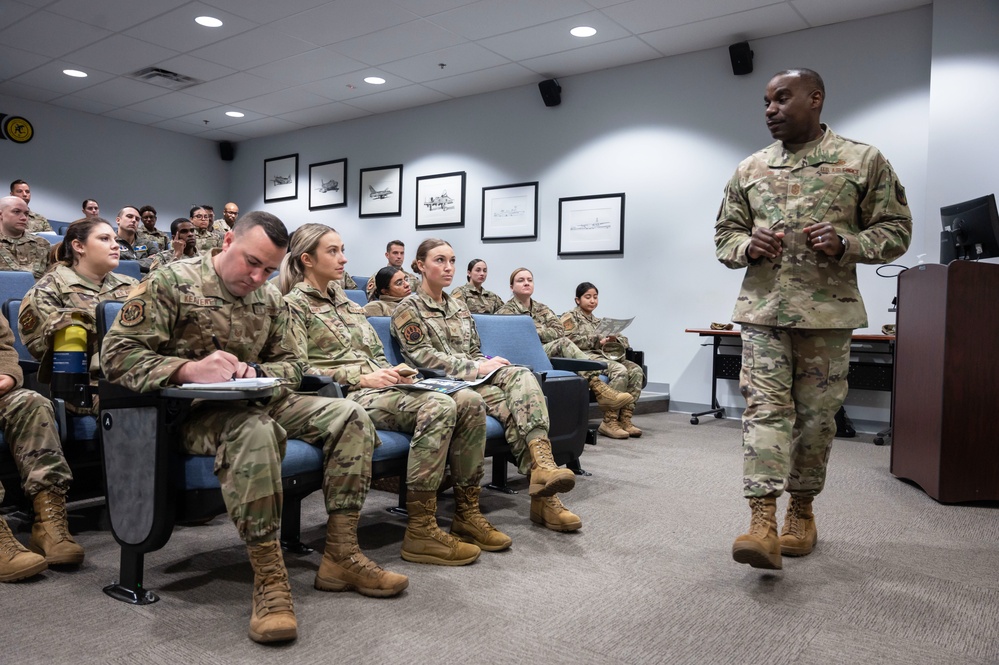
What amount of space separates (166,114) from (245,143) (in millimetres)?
1328

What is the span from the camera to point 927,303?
332 cm

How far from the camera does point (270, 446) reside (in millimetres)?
1782

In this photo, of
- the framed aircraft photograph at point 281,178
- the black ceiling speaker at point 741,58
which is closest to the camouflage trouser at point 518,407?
the black ceiling speaker at point 741,58

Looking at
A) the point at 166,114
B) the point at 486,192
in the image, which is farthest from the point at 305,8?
the point at 166,114

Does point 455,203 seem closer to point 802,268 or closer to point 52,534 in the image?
point 802,268

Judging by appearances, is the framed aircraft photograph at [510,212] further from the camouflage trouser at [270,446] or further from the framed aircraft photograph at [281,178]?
the camouflage trouser at [270,446]

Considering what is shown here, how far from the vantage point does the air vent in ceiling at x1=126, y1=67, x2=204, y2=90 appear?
705 centimetres

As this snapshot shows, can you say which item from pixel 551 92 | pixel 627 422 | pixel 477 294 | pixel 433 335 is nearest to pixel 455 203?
pixel 551 92

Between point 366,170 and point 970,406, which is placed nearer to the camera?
point 970,406

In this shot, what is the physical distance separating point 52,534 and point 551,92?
5.85 meters

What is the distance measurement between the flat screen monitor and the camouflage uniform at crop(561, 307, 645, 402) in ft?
6.93

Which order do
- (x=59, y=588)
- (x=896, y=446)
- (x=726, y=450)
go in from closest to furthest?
(x=59, y=588) < (x=896, y=446) < (x=726, y=450)

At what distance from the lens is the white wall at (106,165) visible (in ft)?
27.0

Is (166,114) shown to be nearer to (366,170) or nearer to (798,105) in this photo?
(366,170)
